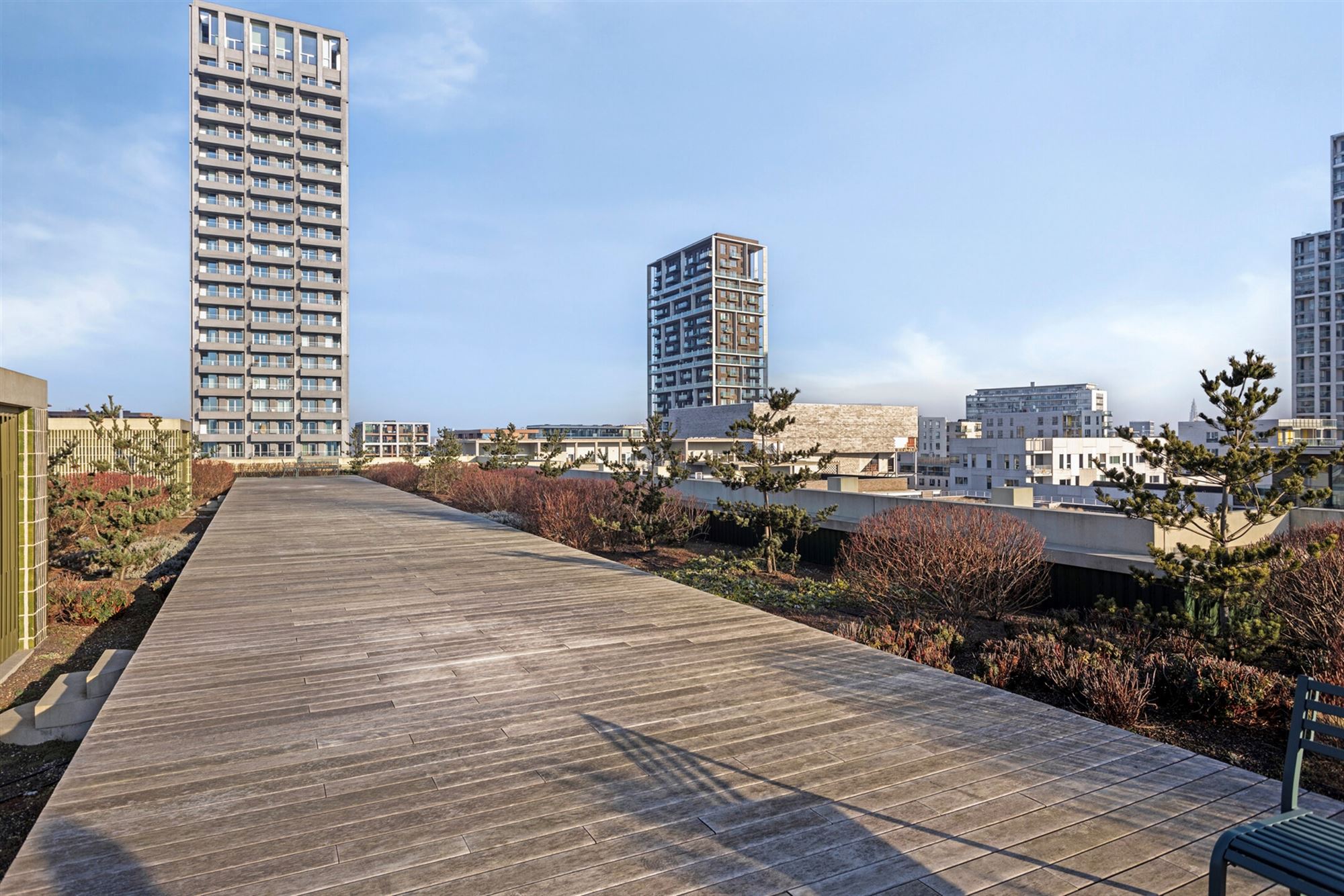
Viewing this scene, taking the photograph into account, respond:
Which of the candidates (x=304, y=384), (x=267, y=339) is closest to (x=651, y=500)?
(x=304, y=384)

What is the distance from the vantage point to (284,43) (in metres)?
69.4

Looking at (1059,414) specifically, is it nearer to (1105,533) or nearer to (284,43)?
(284,43)

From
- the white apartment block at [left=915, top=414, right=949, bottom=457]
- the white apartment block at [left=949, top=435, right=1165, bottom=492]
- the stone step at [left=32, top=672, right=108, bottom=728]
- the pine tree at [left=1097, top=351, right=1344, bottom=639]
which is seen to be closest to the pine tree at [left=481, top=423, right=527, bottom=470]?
the stone step at [left=32, top=672, right=108, bottom=728]

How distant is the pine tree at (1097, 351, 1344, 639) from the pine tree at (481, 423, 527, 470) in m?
21.1

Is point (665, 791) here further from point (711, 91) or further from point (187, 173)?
point (187, 173)

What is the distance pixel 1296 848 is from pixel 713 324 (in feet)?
379

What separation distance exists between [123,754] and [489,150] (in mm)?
33244

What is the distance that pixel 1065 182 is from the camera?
609 inches

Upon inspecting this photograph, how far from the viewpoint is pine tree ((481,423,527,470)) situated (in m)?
26.0

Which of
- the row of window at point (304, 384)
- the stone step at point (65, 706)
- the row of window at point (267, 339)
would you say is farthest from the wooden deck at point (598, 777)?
the row of window at point (267, 339)

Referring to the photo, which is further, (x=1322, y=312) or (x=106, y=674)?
(x=1322, y=312)

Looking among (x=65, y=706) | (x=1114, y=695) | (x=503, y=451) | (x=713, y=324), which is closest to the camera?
(x=1114, y=695)

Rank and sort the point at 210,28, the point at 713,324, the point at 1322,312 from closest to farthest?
the point at 210,28, the point at 1322,312, the point at 713,324

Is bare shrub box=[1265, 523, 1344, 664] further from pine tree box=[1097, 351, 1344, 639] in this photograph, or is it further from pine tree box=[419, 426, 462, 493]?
pine tree box=[419, 426, 462, 493]
